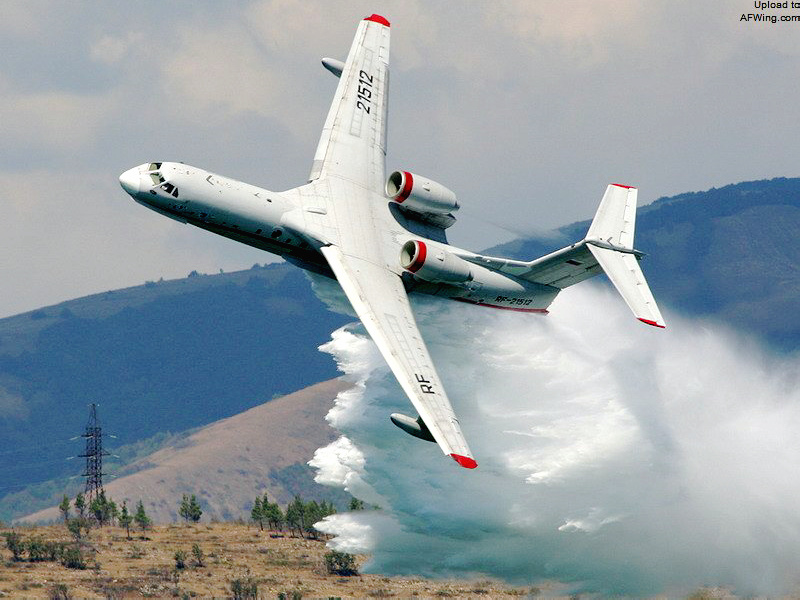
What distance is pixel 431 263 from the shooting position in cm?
4438

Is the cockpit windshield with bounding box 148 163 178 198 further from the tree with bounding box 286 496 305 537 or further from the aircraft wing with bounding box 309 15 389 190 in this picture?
the tree with bounding box 286 496 305 537

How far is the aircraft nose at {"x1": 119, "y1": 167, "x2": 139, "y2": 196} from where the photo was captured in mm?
41719

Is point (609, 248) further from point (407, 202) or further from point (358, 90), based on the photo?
point (358, 90)

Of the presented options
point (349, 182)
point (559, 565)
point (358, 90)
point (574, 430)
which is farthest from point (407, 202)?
point (559, 565)

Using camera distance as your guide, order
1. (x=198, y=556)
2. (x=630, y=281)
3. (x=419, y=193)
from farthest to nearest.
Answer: (x=198, y=556) < (x=419, y=193) < (x=630, y=281)

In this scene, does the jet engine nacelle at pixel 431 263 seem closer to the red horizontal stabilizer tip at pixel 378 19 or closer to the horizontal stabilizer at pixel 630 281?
the horizontal stabilizer at pixel 630 281

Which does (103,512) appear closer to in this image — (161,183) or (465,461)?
(161,183)

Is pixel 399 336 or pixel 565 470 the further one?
pixel 565 470

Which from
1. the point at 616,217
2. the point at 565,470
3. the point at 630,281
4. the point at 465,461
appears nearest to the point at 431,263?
the point at 630,281

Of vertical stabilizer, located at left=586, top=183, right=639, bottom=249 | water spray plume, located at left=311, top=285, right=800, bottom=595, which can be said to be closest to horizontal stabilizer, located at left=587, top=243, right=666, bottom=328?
vertical stabilizer, located at left=586, top=183, right=639, bottom=249

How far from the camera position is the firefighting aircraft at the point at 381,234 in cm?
4172

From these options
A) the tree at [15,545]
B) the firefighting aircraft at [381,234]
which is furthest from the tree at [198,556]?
the firefighting aircraft at [381,234]

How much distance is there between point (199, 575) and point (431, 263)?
1880 centimetres

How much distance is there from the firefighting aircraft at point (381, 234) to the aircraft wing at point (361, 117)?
5cm
